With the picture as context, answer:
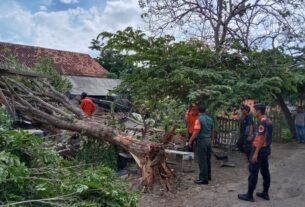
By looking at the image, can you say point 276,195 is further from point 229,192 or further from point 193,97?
point 193,97

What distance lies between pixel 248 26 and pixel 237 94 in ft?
19.6

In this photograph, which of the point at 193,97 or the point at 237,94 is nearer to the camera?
the point at 193,97

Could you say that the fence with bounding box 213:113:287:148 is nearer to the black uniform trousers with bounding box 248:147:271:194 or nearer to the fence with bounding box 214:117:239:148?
the fence with bounding box 214:117:239:148

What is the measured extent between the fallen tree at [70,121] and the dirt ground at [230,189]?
42 cm

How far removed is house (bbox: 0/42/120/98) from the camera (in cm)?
2548

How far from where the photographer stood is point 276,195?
6.98 m

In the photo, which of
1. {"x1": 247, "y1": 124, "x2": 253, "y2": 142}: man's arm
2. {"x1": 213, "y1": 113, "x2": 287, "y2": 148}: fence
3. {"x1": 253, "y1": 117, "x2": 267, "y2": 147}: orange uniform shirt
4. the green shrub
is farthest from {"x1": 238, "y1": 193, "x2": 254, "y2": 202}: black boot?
{"x1": 213, "y1": 113, "x2": 287, "y2": 148}: fence

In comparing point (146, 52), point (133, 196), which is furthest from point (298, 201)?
Result: point (146, 52)

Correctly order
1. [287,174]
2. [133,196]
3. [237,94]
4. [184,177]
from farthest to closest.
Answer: [237,94]
[287,174]
[184,177]
[133,196]

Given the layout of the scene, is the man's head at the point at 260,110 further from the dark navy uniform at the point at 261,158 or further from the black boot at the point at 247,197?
the black boot at the point at 247,197

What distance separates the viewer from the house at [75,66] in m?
25.5

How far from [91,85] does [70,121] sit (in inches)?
702

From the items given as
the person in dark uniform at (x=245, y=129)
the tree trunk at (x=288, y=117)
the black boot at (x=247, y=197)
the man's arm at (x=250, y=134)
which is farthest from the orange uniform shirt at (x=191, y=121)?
the tree trunk at (x=288, y=117)

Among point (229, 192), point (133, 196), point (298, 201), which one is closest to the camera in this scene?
point (133, 196)
